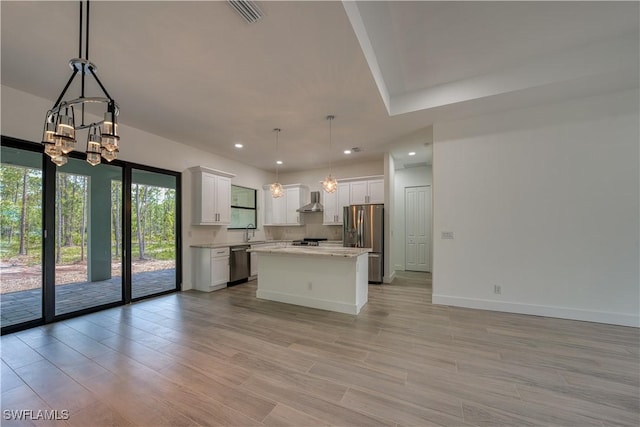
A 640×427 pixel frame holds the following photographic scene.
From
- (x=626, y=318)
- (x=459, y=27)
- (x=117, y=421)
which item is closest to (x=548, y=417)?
(x=626, y=318)

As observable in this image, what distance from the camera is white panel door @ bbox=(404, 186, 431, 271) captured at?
270 inches

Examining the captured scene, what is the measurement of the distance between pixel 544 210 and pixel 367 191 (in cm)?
331

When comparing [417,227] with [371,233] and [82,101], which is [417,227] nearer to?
[371,233]

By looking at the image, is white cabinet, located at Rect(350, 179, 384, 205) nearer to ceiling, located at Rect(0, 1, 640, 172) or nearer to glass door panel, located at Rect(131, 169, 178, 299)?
ceiling, located at Rect(0, 1, 640, 172)

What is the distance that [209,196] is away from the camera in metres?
5.26

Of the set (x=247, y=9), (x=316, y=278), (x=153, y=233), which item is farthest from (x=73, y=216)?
(x=247, y=9)

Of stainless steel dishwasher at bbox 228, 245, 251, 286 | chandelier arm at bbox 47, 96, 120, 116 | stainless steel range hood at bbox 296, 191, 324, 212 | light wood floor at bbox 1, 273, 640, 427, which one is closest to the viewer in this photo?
chandelier arm at bbox 47, 96, 120, 116

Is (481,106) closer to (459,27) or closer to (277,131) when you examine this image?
(459,27)

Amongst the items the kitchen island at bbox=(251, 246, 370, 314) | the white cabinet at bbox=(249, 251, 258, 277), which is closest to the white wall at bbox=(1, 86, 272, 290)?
the white cabinet at bbox=(249, 251, 258, 277)

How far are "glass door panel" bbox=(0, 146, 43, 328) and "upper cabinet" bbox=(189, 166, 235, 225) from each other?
220 cm

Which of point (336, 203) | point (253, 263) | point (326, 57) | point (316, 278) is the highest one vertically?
point (326, 57)

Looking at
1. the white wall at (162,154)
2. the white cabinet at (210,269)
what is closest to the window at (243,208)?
the white wall at (162,154)

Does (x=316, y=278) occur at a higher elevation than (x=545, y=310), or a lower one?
higher

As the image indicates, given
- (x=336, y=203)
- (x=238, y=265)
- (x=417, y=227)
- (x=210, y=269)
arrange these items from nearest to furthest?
(x=210, y=269)
(x=238, y=265)
(x=336, y=203)
(x=417, y=227)
